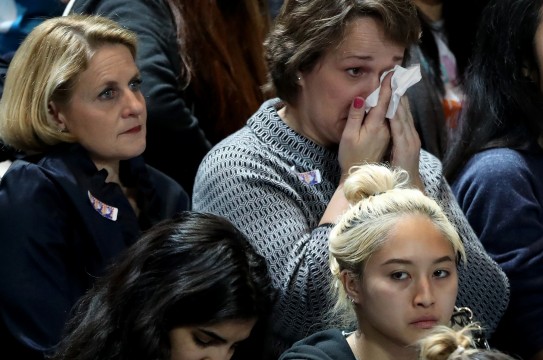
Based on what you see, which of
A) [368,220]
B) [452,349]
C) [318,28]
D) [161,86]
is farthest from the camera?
[161,86]

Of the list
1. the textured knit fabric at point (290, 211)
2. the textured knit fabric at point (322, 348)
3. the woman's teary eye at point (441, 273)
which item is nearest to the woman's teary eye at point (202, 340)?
the textured knit fabric at point (322, 348)

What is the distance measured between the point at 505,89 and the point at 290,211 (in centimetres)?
83

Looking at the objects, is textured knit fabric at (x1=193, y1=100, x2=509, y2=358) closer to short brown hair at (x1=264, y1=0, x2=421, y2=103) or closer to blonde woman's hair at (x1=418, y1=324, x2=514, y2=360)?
short brown hair at (x1=264, y1=0, x2=421, y2=103)

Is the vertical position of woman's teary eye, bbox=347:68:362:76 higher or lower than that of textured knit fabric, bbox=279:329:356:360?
higher

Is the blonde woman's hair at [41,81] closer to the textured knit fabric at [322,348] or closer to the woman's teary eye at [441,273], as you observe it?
the textured knit fabric at [322,348]

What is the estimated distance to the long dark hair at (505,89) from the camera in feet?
11.6

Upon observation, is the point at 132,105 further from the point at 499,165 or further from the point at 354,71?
the point at 499,165

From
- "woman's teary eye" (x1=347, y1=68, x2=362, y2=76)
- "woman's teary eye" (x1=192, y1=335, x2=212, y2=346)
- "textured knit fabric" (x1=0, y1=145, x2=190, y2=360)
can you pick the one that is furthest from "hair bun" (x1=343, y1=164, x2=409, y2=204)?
"textured knit fabric" (x1=0, y1=145, x2=190, y2=360)

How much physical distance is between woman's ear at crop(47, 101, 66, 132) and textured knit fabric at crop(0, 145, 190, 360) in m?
0.06

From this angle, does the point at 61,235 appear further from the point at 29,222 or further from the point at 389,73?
the point at 389,73

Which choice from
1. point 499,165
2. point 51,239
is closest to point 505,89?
point 499,165

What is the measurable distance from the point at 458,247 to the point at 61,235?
94 centimetres

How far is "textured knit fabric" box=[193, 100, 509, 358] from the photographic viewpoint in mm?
3000

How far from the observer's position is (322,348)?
2812mm
